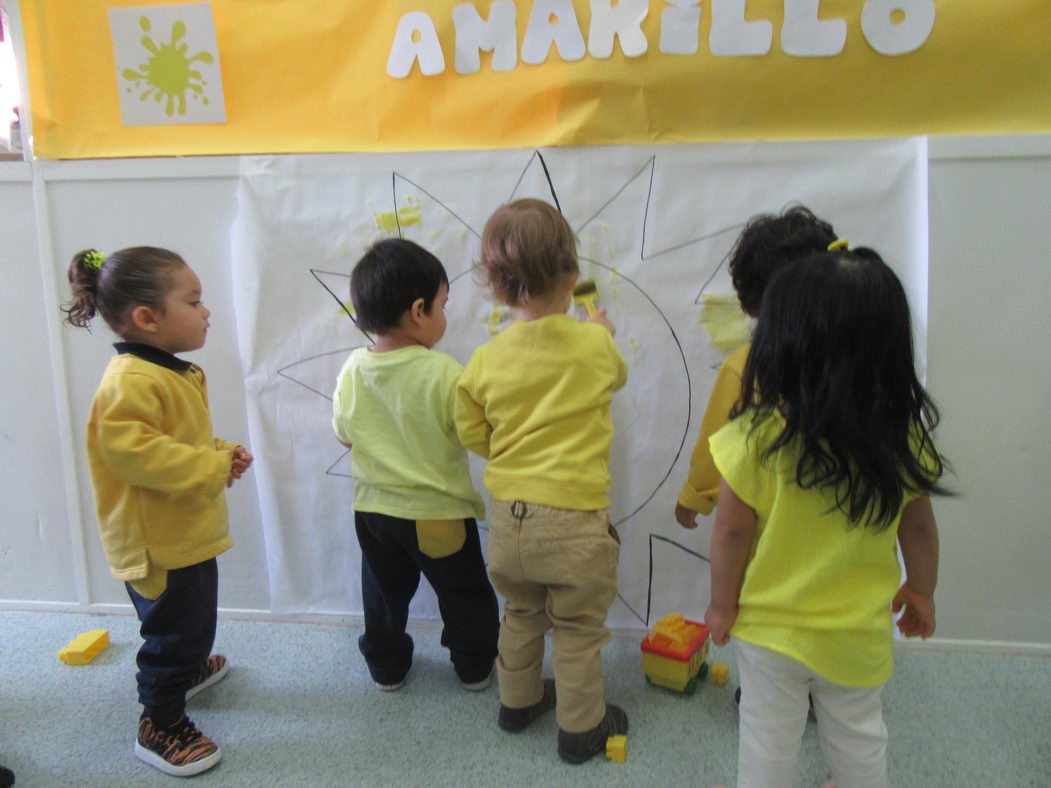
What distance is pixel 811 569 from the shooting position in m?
0.87

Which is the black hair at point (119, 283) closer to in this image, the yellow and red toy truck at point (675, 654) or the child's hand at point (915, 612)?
the yellow and red toy truck at point (675, 654)

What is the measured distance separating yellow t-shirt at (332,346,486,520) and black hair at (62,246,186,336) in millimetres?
349

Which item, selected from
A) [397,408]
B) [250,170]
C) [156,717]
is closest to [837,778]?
[397,408]

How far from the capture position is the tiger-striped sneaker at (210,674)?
4.78ft

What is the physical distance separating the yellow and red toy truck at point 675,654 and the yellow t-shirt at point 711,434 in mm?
301

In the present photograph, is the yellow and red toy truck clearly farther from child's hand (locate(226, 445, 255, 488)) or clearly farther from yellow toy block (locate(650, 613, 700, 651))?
child's hand (locate(226, 445, 255, 488))

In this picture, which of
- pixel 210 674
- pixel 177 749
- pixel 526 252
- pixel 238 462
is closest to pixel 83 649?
pixel 210 674

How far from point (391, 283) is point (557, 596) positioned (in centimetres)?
60

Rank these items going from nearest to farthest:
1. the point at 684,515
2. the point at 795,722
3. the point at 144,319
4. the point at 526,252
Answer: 1. the point at 795,722
2. the point at 526,252
3. the point at 144,319
4. the point at 684,515

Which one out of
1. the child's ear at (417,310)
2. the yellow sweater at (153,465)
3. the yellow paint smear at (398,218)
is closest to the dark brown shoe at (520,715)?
the yellow sweater at (153,465)

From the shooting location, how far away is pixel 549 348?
111 cm

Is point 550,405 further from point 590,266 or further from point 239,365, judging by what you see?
point 239,365

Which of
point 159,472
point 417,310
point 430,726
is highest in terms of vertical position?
point 417,310

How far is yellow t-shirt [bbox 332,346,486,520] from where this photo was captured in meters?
1.24
